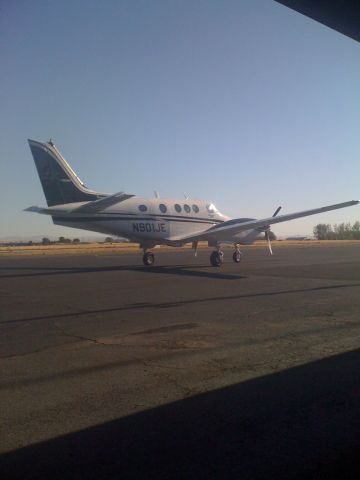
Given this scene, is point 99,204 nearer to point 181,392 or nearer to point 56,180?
point 56,180

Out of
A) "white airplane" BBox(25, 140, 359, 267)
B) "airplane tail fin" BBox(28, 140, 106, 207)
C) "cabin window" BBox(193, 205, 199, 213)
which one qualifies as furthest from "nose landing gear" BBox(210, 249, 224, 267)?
"airplane tail fin" BBox(28, 140, 106, 207)

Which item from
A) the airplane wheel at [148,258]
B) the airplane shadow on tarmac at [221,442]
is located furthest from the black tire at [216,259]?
the airplane shadow on tarmac at [221,442]

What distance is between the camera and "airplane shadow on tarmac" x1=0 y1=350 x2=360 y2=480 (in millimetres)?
3326

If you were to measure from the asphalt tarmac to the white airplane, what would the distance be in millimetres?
12117

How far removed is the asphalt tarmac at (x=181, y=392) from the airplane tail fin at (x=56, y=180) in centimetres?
1292

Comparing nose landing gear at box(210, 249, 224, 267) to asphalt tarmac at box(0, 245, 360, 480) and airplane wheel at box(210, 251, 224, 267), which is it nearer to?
airplane wheel at box(210, 251, 224, 267)

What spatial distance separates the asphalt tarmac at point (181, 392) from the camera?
3480mm

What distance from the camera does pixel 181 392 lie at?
5.01 meters

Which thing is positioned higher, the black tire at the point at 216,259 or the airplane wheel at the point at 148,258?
the airplane wheel at the point at 148,258

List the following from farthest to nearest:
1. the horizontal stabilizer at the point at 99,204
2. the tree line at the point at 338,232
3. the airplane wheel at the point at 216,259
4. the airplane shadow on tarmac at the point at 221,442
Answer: the tree line at the point at 338,232, the airplane wheel at the point at 216,259, the horizontal stabilizer at the point at 99,204, the airplane shadow on tarmac at the point at 221,442

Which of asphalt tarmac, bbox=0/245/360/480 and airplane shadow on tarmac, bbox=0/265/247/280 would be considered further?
airplane shadow on tarmac, bbox=0/265/247/280

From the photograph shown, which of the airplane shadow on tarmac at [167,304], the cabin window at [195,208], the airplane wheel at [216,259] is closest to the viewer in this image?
the airplane shadow on tarmac at [167,304]

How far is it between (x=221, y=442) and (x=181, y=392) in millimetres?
1283

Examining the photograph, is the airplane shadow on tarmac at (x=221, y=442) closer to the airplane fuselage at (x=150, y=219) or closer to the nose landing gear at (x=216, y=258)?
the airplane fuselage at (x=150, y=219)
